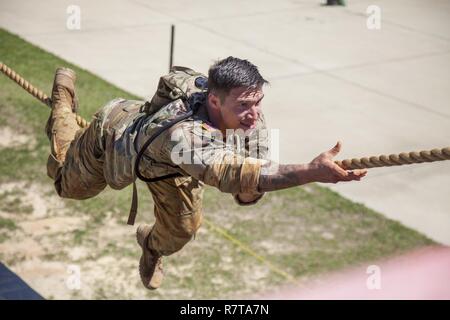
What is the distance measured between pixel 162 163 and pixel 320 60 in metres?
11.0

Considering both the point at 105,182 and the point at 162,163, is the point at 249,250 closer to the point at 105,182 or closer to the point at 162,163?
the point at 105,182

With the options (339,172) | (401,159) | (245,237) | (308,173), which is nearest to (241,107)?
(308,173)

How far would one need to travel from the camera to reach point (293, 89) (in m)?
13.8

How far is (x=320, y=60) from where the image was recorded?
15.2 m

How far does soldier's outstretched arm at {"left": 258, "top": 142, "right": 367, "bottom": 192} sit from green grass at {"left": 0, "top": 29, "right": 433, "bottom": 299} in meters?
5.04

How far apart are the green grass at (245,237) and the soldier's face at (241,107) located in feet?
15.8

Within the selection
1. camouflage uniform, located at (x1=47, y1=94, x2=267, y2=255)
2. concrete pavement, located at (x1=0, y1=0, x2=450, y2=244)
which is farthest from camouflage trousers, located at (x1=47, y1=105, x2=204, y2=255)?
concrete pavement, located at (x1=0, y1=0, x2=450, y2=244)

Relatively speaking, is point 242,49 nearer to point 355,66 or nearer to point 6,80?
point 355,66

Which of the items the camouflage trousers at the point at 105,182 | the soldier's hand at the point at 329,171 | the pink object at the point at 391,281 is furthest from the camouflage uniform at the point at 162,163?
the pink object at the point at 391,281

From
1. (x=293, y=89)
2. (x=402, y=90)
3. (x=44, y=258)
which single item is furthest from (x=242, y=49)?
(x=44, y=258)

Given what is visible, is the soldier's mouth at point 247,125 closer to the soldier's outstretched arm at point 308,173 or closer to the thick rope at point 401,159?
the soldier's outstretched arm at point 308,173

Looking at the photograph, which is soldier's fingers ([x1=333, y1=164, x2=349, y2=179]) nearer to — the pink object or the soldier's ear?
the soldier's ear
